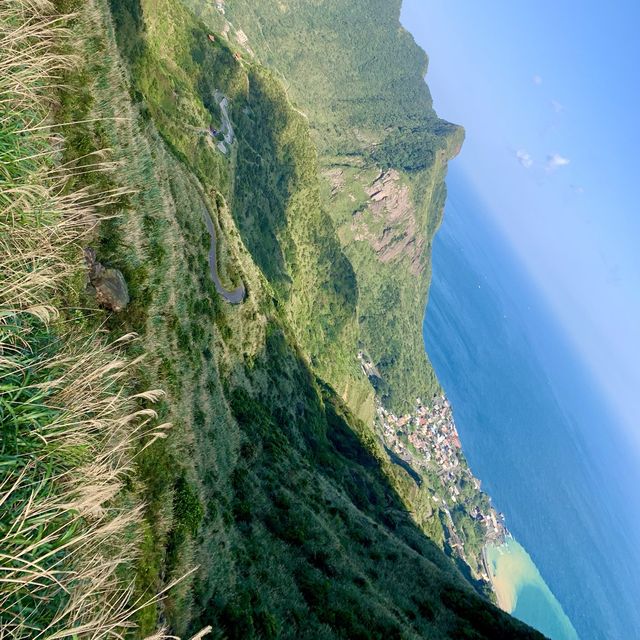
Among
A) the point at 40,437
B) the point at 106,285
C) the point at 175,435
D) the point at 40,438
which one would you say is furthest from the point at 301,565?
the point at 40,437

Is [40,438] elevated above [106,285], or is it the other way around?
[40,438]

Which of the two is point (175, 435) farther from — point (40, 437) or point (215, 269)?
point (215, 269)

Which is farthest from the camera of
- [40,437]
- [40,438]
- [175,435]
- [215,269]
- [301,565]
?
[215,269]

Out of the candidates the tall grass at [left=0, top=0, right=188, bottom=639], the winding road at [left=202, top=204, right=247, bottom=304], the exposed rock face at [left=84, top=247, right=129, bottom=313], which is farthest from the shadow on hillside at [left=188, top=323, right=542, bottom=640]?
the exposed rock face at [left=84, top=247, right=129, bottom=313]

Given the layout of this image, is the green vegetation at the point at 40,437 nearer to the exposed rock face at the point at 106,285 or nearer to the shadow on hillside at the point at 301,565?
the exposed rock face at the point at 106,285

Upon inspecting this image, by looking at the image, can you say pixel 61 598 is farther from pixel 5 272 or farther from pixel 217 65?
pixel 217 65

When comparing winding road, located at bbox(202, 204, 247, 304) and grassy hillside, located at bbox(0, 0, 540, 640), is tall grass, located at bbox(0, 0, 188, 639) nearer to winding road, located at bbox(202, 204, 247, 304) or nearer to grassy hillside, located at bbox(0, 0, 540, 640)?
grassy hillside, located at bbox(0, 0, 540, 640)

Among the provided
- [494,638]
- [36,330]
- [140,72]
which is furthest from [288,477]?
[140,72]
